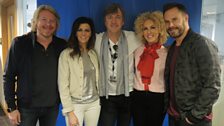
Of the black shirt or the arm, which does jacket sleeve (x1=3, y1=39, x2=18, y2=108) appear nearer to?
the arm

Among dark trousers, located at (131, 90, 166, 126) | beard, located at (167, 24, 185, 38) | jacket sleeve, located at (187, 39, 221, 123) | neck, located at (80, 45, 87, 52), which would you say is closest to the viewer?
jacket sleeve, located at (187, 39, 221, 123)

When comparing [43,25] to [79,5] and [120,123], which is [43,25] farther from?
[120,123]

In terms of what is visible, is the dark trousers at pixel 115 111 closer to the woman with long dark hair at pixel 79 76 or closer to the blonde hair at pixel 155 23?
the woman with long dark hair at pixel 79 76

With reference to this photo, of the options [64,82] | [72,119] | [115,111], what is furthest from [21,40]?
[115,111]

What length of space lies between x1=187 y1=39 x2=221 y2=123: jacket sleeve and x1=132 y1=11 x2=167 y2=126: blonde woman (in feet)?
1.33

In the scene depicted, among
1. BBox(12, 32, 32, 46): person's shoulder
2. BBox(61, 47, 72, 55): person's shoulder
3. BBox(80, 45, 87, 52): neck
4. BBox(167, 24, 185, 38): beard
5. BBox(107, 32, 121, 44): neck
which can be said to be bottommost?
BBox(61, 47, 72, 55): person's shoulder

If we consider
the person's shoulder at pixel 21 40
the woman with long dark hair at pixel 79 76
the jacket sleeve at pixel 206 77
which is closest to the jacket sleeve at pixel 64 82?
the woman with long dark hair at pixel 79 76

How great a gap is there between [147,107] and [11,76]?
1.14 m

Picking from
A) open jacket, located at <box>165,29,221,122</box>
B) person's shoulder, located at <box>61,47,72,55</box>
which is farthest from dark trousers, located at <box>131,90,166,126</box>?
person's shoulder, located at <box>61,47,72,55</box>

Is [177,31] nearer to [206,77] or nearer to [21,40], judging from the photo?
[206,77]

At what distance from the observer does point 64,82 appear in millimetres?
1834

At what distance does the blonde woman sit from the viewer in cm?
200

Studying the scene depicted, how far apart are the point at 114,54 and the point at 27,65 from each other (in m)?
0.71

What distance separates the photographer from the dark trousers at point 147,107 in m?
2.02
